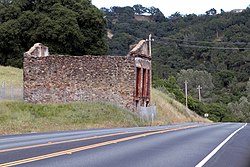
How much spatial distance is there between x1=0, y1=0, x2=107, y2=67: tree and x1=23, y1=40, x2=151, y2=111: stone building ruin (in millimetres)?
19355

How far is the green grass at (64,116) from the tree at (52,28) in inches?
1010

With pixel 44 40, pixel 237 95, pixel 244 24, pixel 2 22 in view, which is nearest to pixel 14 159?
pixel 44 40

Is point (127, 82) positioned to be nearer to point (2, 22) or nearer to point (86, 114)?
point (86, 114)

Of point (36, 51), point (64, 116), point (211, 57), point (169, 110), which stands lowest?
point (169, 110)

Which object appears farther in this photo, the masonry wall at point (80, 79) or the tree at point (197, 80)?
the tree at point (197, 80)

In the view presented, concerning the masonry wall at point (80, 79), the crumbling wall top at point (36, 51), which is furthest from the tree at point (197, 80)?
the masonry wall at point (80, 79)

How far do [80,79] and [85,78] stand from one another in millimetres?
450

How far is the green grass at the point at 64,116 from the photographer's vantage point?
3344 centimetres

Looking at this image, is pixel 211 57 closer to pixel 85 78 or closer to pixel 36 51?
pixel 36 51

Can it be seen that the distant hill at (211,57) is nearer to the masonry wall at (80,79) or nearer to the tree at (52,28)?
the tree at (52,28)

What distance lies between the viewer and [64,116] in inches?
1508

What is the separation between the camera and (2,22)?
7600cm

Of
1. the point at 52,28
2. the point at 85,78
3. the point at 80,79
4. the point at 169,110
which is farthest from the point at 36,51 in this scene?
the point at 169,110

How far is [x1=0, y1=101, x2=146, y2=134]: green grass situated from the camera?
33438mm
